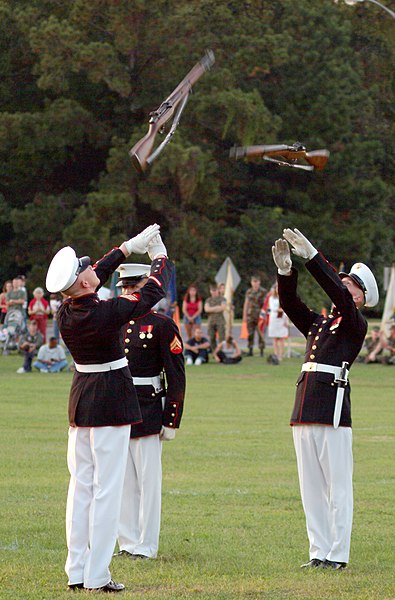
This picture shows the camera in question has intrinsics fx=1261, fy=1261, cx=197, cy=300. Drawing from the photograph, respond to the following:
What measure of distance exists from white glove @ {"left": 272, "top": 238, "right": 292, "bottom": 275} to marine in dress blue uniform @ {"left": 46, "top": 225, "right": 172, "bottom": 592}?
3.31 feet

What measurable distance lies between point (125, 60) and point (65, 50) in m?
3.19

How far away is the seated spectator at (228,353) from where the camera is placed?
29734 mm

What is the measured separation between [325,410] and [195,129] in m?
44.0

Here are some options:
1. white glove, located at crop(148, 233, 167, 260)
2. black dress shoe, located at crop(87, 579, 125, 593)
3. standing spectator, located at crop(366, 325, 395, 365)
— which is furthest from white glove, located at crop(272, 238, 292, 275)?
standing spectator, located at crop(366, 325, 395, 365)

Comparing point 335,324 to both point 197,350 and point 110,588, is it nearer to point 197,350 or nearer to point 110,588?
point 110,588

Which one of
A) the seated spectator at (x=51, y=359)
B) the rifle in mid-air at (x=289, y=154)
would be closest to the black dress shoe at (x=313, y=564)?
the rifle in mid-air at (x=289, y=154)

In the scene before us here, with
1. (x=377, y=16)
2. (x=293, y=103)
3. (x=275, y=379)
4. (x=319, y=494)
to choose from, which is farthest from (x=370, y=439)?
(x=377, y=16)

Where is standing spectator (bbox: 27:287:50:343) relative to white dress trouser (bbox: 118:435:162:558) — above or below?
below

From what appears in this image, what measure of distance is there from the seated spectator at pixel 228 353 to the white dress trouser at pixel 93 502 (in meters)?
→ 21.9

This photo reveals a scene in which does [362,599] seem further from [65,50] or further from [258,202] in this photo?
[258,202]

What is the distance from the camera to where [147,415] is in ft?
29.5

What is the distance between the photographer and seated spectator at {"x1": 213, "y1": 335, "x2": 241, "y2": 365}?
→ 97.6ft

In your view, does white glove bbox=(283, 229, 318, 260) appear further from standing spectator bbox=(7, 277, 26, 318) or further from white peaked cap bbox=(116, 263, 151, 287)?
standing spectator bbox=(7, 277, 26, 318)

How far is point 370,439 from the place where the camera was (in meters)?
16.2
